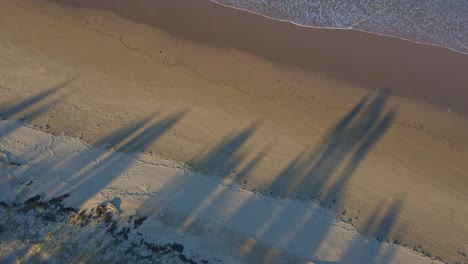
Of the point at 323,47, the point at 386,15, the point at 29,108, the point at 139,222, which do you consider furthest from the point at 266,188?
the point at 386,15

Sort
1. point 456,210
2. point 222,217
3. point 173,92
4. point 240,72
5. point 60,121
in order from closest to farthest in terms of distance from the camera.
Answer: point 222,217 < point 456,210 < point 60,121 < point 173,92 < point 240,72

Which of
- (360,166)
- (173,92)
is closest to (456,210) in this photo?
(360,166)

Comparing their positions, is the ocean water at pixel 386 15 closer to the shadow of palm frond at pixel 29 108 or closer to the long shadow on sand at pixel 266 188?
the long shadow on sand at pixel 266 188

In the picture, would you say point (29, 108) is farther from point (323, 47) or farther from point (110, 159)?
point (323, 47)

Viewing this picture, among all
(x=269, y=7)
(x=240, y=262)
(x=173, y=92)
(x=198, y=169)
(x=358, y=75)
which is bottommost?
(x=240, y=262)

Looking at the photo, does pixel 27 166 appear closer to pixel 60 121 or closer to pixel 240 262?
pixel 60 121

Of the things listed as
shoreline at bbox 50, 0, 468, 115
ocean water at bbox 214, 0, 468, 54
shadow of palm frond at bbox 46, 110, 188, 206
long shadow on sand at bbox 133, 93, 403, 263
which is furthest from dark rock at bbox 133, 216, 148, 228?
ocean water at bbox 214, 0, 468, 54

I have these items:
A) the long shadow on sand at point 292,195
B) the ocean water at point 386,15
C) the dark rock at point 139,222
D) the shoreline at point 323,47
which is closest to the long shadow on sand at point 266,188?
the long shadow on sand at point 292,195
